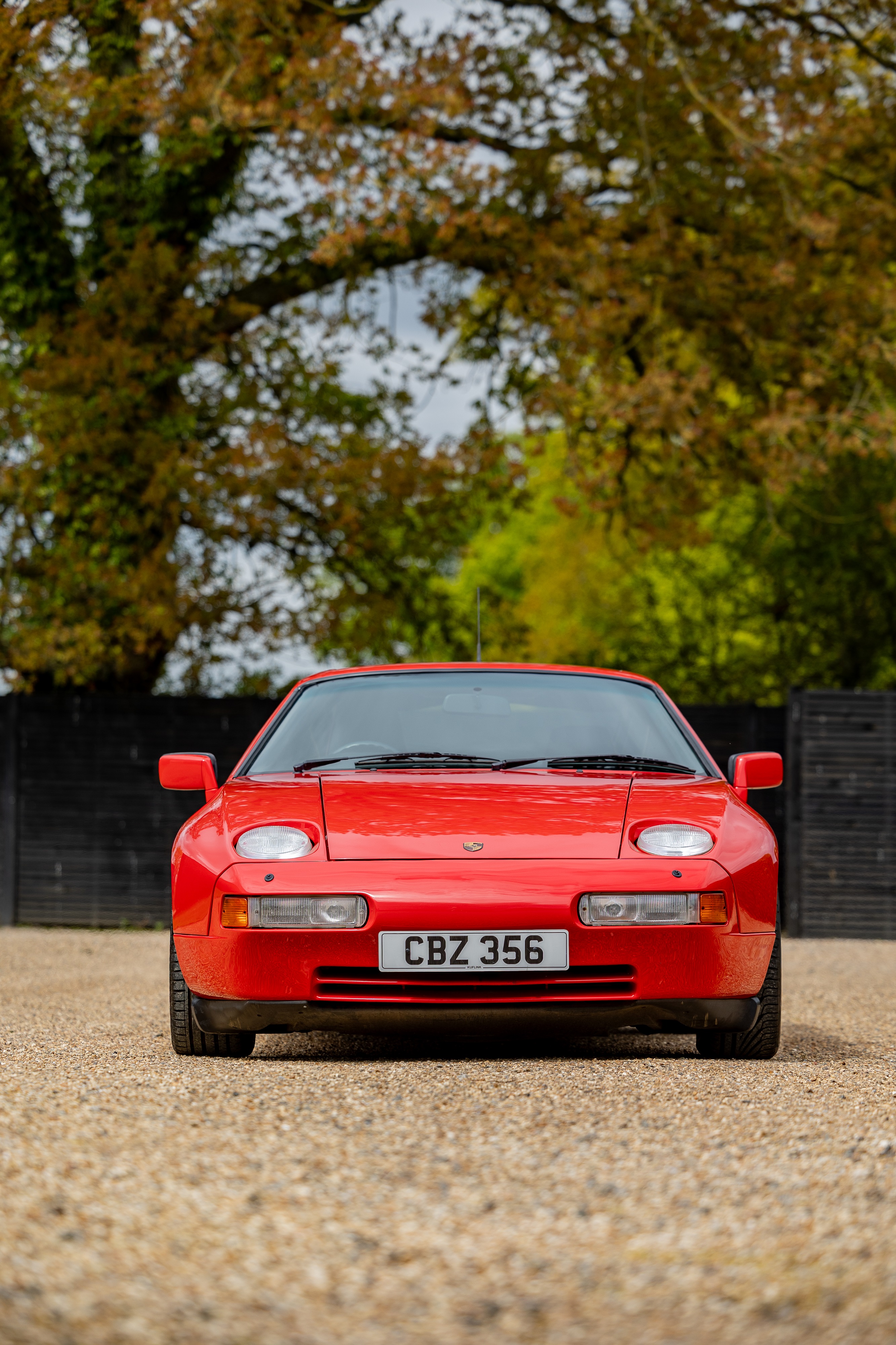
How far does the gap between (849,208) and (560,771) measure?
1135 centimetres

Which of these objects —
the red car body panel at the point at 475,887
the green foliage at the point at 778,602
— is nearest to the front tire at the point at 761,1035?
the red car body panel at the point at 475,887

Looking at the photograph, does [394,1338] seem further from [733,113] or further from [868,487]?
[868,487]

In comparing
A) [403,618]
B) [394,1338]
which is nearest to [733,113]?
[403,618]

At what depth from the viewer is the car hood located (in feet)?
15.0

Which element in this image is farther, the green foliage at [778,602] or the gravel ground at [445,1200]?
the green foliage at [778,602]

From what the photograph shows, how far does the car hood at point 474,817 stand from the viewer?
180 inches

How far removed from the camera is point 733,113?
12914 mm

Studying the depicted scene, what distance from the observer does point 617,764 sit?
535 centimetres

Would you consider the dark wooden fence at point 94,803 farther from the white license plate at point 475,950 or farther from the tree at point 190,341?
the white license plate at point 475,950

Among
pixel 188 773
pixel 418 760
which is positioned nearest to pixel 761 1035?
pixel 418 760

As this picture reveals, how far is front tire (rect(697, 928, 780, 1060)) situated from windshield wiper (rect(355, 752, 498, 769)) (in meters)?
1.18

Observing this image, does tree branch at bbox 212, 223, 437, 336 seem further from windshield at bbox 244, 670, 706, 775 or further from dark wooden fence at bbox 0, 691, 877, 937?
windshield at bbox 244, 670, 706, 775

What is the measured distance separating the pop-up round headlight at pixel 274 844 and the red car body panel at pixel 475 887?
3cm

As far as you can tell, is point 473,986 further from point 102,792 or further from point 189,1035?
point 102,792
